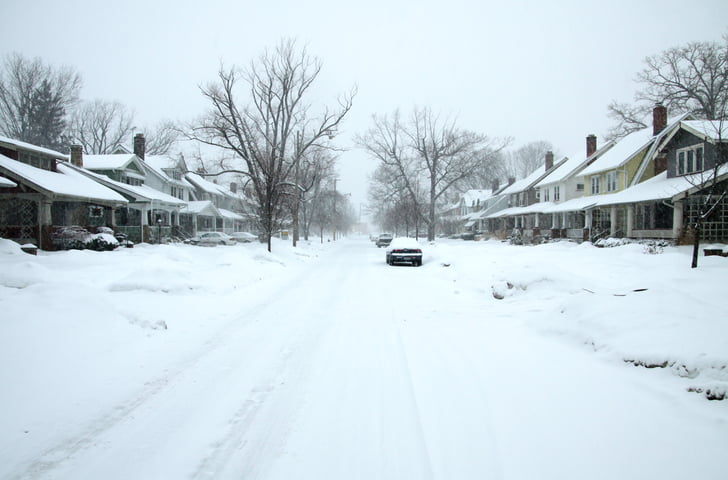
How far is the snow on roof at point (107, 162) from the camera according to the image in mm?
32344

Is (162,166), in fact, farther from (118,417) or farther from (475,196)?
(475,196)

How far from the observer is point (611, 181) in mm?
30797

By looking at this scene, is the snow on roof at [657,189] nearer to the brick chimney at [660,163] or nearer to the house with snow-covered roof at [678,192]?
the house with snow-covered roof at [678,192]

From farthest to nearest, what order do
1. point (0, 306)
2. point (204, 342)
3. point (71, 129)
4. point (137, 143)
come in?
point (71, 129), point (137, 143), point (204, 342), point (0, 306)

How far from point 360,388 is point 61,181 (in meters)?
25.8

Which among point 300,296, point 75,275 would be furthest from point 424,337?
point 75,275

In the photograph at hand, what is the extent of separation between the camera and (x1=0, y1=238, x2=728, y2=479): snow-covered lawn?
10.8ft

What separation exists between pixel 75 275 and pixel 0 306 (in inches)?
257

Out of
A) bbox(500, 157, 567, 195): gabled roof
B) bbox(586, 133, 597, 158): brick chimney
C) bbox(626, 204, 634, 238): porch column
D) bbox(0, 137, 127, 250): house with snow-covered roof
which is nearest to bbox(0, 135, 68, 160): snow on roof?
bbox(0, 137, 127, 250): house with snow-covered roof

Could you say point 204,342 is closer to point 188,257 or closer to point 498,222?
point 188,257

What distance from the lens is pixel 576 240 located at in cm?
3316

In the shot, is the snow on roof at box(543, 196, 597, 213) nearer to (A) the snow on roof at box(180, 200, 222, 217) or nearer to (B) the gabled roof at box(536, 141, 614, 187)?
(B) the gabled roof at box(536, 141, 614, 187)

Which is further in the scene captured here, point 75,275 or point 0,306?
point 75,275

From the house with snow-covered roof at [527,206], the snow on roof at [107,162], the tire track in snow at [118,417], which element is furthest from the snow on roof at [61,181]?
the house with snow-covered roof at [527,206]
